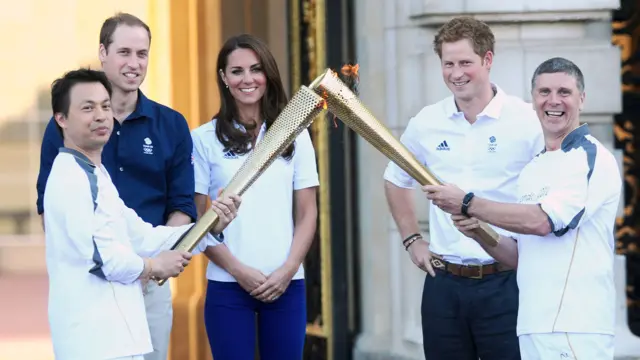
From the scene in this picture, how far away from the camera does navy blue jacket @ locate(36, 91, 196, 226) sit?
480 cm

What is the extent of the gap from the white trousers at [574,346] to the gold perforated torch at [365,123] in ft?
1.70

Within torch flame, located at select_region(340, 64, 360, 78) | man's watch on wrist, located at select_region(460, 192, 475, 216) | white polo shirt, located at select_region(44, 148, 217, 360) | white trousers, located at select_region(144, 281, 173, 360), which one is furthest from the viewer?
white trousers, located at select_region(144, 281, 173, 360)

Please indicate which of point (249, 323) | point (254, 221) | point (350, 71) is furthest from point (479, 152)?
point (249, 323)

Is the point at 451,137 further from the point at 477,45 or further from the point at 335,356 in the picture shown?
the point at 335,356

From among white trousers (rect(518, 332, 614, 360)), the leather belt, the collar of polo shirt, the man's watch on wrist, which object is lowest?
white trousers (rect(518, 332, 614, 360))

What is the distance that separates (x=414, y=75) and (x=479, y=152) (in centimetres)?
143

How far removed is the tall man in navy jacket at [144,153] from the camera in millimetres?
4812

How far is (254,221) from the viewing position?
195 inches

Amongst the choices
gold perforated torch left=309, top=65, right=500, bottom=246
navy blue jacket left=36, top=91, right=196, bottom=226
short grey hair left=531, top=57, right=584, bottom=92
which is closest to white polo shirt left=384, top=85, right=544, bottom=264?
gold perforated torch left=309, top=65, right=500, bottom=246

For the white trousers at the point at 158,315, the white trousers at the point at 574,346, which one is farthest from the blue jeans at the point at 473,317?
the white trousers at the point at 158,315

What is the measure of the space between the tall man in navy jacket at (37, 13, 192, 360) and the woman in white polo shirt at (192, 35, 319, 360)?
16 cm

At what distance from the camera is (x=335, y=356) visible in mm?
6648

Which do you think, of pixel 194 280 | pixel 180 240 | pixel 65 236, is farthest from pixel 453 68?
pixel 194 280

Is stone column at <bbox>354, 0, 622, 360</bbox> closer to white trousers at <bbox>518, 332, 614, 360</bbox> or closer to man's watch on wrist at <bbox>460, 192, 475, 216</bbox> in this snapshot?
man's watch on wrist at <bbox>460, 192, 475, 216</bbox>
